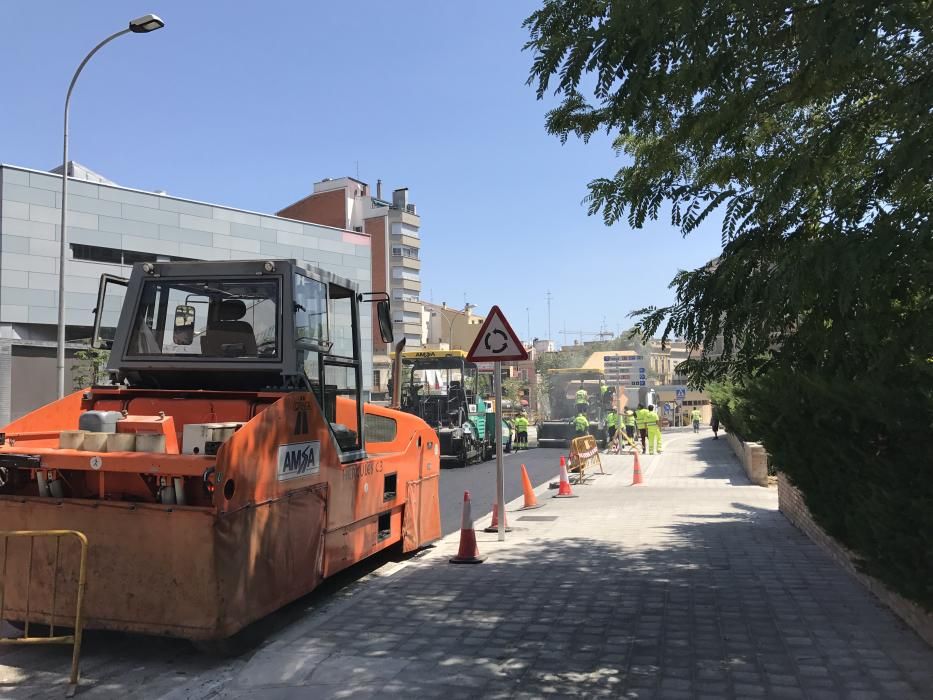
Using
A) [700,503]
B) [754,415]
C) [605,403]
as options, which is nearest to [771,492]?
[700,503]

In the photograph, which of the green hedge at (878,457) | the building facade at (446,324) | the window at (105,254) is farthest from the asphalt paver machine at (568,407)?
the building facade at (446,324)

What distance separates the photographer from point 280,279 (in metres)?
6.04

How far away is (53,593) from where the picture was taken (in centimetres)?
474

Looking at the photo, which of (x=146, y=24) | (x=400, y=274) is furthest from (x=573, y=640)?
(x=400, y=274)

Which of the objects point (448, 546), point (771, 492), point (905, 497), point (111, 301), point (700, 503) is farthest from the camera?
point (771, 492)

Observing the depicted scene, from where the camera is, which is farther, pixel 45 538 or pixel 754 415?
pixel 754 415

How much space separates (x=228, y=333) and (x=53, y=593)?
7.30 ft

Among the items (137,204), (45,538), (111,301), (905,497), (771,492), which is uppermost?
(137,204)

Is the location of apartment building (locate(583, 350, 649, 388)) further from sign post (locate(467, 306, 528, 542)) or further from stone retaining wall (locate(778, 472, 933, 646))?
sign post (locate(467, 306, 528, 542))

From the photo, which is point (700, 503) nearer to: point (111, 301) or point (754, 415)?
point (754, 415)

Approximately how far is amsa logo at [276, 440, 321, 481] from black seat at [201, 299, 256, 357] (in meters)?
0.95

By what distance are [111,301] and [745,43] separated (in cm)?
513

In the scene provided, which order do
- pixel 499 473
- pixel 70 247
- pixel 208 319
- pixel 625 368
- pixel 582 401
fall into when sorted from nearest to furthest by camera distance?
pixel 208 319 < pixel 499 473 < pixel 625 368 < pixel 70 247 < pixel 582 401

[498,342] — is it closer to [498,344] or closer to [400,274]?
[498,344]
